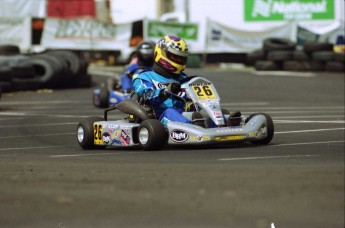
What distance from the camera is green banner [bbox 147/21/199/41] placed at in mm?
29984

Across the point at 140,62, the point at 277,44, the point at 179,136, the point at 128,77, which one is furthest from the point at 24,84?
the point at 179,136

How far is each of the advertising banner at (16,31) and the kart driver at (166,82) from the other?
2020 centimetres

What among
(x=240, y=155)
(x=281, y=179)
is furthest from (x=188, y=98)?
(x=281, y=179)

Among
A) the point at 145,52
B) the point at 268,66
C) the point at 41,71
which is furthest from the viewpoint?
the point at 268,66

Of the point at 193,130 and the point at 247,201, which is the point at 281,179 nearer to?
the point at 247,201

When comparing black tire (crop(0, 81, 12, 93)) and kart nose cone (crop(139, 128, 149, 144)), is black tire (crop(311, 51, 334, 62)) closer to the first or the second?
Result: black tire (crop(0, 81, 12, 93))

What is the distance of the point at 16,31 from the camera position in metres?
29.4

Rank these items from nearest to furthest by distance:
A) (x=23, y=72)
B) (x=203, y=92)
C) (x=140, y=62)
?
(x=203, y=92), (x=140, y=62), (x=23, y=72)

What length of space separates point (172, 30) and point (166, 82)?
21014 millimetres

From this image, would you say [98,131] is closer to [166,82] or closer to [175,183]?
[166,82]

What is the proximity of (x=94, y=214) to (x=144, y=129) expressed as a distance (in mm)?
3415

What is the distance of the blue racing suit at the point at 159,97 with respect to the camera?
888 centimetres

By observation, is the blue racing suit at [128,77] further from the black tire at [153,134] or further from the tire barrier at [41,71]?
the black tire at [153,134]

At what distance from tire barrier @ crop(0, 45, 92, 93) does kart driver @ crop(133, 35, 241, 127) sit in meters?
9.01
